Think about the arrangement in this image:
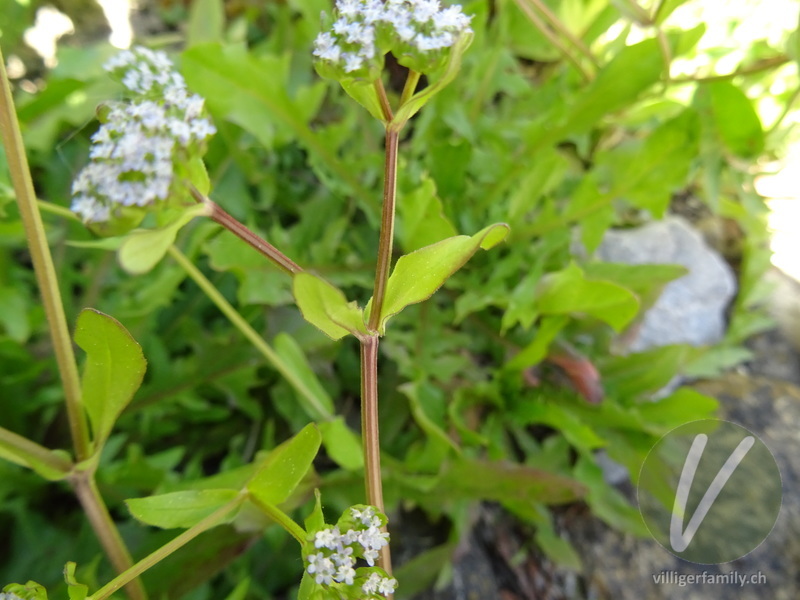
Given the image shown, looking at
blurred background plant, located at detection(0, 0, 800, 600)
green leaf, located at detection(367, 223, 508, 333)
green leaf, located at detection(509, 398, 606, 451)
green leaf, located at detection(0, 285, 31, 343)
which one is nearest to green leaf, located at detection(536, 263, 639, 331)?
blurred background plant, located at detection(0, 0, 800, 600)

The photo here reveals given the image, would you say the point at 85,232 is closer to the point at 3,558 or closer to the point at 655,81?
the point at 3,558

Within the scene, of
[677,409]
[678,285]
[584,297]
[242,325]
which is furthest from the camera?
[678,285]

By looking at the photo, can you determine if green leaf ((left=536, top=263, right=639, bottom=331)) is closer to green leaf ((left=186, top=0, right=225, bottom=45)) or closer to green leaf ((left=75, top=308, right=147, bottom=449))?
green leaf ((left=75, top=308, right=147, bottom=449))

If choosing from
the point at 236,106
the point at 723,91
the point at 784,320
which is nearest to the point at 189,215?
the point at 236,106

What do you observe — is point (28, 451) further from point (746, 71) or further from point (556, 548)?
point (746, 71)

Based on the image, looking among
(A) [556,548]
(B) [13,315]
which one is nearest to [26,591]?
(B) [13,315]

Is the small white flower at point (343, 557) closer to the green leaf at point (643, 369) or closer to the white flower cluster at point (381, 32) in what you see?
the white flower cluster at point (381, 32)

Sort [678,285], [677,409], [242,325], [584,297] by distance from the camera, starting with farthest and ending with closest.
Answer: [678,285] → [677,409] → [584,297] → [242,325]
